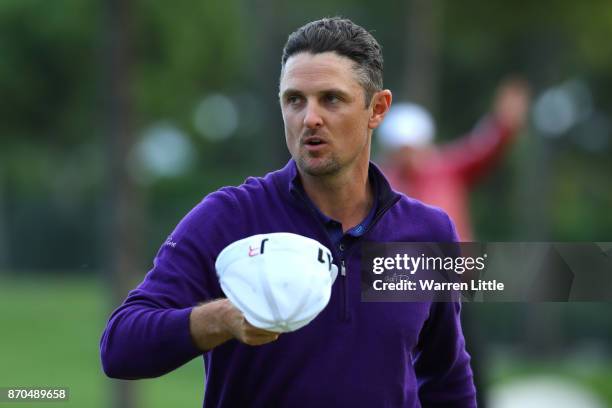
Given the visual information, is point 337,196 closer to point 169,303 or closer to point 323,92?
point 323,92

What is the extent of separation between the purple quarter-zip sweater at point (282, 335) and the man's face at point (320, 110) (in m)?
0.12

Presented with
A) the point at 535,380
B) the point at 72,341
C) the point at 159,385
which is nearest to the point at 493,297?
the point at 159,385

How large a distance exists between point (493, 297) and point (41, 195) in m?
34.9

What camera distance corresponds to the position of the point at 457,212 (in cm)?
844

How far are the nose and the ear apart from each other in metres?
0.31

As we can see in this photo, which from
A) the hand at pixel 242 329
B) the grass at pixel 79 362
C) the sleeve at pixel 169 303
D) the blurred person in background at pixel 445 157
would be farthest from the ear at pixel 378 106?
the grass at pixel 79 362

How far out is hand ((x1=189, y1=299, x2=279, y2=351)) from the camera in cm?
326

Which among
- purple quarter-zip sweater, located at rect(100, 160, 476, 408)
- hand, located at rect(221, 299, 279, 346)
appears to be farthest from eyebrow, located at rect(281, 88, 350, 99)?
hand, located at rect(221, 299, 279, 346)

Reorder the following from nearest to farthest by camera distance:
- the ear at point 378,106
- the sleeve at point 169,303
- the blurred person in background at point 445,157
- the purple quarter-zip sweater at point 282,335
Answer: the sleeve at point 169,303 → the purple quarter-zip sweater at point 282,335 → the ear at point 378,106 → the blurred person in background at point 445,157

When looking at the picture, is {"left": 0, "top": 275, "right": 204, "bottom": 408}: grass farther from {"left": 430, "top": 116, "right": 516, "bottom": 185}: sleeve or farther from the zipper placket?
{"left": 430, "top": 116, "right": 516, "bottom": 185}: sleeve

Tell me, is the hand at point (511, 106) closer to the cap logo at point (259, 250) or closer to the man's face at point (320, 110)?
the man's face at point (320, 110)

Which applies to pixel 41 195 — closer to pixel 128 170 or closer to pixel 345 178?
pixel 128 170

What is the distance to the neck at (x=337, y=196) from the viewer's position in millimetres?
3975

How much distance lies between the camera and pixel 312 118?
3793 mm
